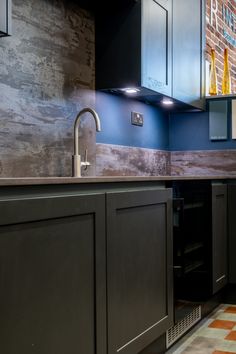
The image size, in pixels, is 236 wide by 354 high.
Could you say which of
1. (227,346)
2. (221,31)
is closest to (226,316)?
(227,346)

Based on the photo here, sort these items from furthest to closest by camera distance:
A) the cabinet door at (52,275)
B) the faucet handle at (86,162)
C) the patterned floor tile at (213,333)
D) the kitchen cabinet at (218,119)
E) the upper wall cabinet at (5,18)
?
the kitchen cabinet at (218,119) < the patterned floor tile at (213,333) < the faucet handle at (86,162) < the upper wall cabinet at (5,18) < the cabinet door at (52,275)

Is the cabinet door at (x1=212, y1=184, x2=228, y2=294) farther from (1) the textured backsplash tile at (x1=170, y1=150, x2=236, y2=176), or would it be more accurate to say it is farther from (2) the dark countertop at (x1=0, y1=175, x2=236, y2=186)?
(2) the dark countertop at (x1=0, y1=175, x2=236, y2=186)

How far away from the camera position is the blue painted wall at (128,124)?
3246mm

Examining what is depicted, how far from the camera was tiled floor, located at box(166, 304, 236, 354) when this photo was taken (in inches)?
105

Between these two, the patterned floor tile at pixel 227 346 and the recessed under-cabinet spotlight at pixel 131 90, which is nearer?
the patterned floor tile at pixel 227 346

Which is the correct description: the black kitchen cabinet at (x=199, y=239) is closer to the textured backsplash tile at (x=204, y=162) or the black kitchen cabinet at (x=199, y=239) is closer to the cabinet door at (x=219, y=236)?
the cabinet door at (x=219, y=236)

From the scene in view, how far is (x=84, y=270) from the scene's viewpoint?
5.70 ft

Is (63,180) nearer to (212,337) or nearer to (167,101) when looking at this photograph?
(212,337)

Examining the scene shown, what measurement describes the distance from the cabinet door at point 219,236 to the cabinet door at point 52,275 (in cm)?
156

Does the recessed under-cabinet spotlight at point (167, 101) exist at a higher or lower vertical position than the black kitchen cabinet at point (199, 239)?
higher

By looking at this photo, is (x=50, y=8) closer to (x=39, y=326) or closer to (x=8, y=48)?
(x=8, y=48)

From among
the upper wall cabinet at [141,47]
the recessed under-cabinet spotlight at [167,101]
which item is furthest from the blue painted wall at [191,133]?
the upper wall cabinet at [141,47]

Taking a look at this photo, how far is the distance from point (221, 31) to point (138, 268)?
348cm

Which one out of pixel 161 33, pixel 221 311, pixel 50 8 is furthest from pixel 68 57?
pixel 221 311
